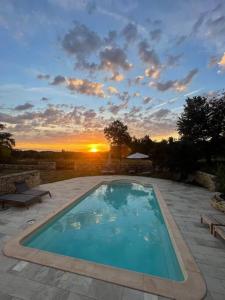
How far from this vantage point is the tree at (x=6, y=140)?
83.5 ft

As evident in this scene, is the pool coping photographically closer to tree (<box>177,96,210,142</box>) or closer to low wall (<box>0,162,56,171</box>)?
tree (<box>177,96,210,142</box>)

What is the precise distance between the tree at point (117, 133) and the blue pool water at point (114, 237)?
1883 centimetres

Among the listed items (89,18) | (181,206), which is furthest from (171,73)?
(181,206)

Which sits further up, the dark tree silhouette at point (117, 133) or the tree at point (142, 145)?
the dark tree silhouette at point (117, 133)

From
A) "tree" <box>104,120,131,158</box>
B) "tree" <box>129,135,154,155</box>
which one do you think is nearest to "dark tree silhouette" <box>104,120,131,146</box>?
"tree" <box>104,120,131,158</box>

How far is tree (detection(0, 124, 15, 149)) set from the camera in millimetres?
25456

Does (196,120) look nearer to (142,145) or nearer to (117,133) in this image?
(142,145)

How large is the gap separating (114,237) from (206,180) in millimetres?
9753

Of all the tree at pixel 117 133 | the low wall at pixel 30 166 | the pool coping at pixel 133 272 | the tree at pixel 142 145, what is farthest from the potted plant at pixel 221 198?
the low wall at pixel 30 166

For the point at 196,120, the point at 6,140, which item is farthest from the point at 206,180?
the point at 6,140

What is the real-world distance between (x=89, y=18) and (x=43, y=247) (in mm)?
Answer: 10570

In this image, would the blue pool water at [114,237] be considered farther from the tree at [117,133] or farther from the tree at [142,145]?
the tree at [117,133]

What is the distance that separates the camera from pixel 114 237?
20.4 feet

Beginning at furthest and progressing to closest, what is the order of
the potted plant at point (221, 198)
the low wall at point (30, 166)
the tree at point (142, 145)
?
1. the tree at point (142, 145)
2. the low wall at point (30, 166)
3. the potted plant at point (221, 198)
